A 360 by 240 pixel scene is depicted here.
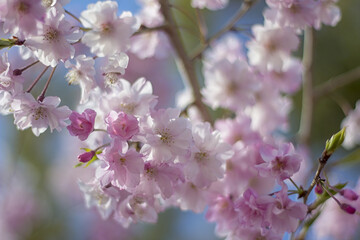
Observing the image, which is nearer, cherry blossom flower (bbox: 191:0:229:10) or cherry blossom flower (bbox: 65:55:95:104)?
cherry blossom flower (bbox: 65:55:95:104)

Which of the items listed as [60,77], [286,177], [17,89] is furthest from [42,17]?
[60,77]

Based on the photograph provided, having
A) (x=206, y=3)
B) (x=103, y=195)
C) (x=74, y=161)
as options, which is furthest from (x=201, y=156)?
(x=74, y=161)

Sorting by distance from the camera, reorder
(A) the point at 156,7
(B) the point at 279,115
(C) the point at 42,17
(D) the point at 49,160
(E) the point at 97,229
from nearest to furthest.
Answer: (C) the point at 42,17
(A) the point at 156,7
(B) the point at 279,115
(E) the point at 97,229
(D) the point at 49,160

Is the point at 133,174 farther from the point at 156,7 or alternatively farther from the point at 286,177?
the point at 156,7

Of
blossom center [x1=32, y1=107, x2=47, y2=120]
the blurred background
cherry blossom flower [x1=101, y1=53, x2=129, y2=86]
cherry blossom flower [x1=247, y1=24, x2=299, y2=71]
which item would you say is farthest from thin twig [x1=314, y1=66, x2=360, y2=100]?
the blurred background

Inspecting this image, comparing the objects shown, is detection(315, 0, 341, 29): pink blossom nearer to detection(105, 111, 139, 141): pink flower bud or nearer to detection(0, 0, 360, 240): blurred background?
detection(105, 111, 139, 141): pink flower bud

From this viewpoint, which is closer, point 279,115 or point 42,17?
point 42,17
